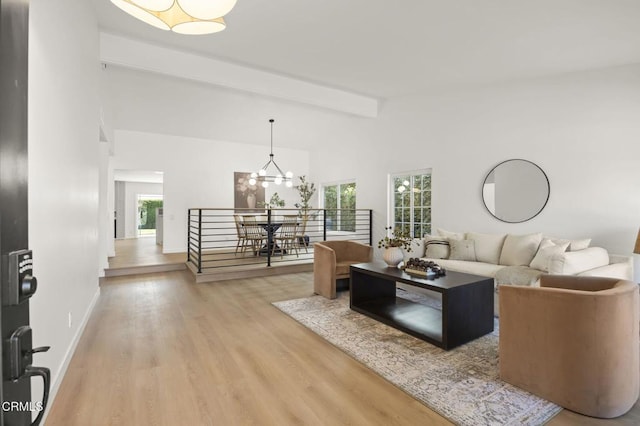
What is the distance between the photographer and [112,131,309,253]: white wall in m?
7.16

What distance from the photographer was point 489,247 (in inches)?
182

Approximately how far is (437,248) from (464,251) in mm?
373

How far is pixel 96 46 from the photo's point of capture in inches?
154

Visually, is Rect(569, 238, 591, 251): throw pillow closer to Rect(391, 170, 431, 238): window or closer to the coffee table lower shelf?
the coffee table lower shelf

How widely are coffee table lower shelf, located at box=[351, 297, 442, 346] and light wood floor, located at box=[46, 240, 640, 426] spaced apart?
2.49 ft

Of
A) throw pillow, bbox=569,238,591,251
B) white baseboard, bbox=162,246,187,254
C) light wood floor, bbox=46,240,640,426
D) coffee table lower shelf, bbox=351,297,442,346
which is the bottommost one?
light wood floor, bbox=46,240,640,426

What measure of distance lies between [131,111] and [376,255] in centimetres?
571

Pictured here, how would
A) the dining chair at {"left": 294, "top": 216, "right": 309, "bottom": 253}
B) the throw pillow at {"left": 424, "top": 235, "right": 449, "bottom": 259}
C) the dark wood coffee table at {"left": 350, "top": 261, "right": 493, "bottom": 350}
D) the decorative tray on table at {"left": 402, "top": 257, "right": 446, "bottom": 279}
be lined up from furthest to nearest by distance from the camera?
the dining chair at {"left": 294, "top": 216, "right": 309, "bottom": 253} < the throw pillow at {"left": 424, "top": 235, "right": 449, "bottom": 259} < the decorative tray on table at {"left": 402, "top": 257, "right": 446, "bottom": 279} < the dark wood coffee table at {"left": 350, "top": 261, "right": 493, "bottom": 350}

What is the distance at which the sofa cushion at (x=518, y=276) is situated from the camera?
3555mm

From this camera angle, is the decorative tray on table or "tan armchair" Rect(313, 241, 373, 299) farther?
"tan armchair" Rect(313, 241, 373, 299)

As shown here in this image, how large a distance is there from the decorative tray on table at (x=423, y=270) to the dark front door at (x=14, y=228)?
307 centimetres

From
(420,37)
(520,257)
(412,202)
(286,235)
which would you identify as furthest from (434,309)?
(286,235)

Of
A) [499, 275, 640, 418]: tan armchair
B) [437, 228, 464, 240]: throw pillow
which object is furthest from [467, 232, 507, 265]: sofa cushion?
[499, 275, 640, 418]: tan armchair

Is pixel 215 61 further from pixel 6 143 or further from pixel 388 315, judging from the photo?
pixel 6 143
